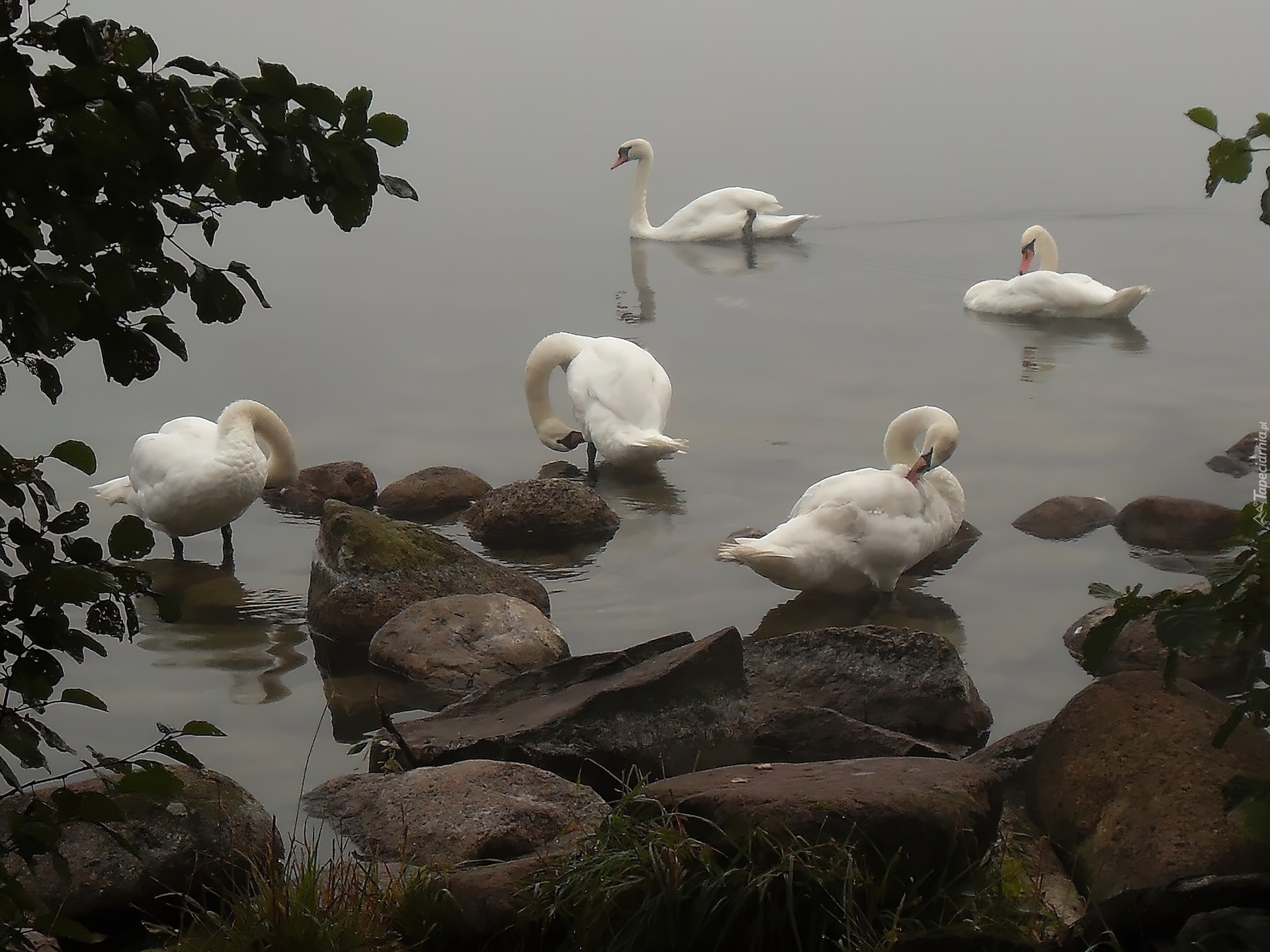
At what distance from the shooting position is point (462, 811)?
3.27 meters

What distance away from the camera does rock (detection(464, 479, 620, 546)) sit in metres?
6.25

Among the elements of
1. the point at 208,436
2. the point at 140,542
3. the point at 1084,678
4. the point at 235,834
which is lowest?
the point at 1084,678

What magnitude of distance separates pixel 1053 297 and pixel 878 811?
26.9 ft

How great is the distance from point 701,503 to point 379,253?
27.9 ft

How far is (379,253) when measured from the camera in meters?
14.4

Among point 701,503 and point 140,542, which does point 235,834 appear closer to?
point 140,542

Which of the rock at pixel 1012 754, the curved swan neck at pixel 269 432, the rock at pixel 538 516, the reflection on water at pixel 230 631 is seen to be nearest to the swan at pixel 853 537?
the rock at pixel 538 516

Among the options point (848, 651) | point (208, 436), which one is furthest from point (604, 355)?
point (848, 651)

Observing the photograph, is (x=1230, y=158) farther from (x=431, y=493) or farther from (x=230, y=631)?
(x=431, y=493)

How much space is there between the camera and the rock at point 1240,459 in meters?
7.23

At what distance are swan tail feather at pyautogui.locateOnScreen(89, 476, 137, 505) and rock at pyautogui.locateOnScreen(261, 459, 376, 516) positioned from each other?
2.35 ft

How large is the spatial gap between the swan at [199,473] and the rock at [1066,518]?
11.3ft

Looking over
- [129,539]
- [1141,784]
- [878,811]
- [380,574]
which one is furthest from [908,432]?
[129,539]

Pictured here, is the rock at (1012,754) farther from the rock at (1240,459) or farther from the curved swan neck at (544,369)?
the curved swan neck at (544,369)
